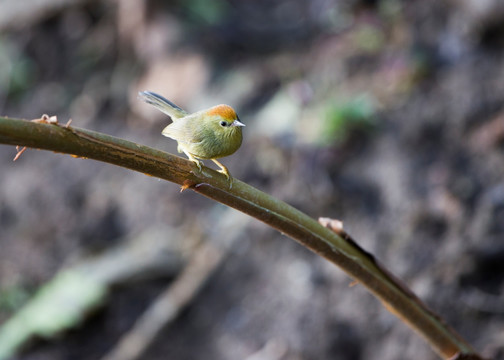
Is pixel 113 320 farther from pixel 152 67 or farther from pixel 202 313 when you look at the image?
pixel 152 67

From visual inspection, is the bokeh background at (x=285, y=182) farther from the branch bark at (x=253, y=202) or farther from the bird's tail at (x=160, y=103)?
the bird's tail at (x=160, y=103)

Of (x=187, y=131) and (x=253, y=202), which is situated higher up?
(x=187, y=131)

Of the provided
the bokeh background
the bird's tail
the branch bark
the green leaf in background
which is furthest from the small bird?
the green leaf in background

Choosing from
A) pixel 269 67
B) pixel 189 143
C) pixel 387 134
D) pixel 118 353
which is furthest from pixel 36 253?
pixel 189 143

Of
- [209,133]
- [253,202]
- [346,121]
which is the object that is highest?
[346,121]

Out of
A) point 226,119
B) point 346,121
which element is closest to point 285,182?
point 346,121

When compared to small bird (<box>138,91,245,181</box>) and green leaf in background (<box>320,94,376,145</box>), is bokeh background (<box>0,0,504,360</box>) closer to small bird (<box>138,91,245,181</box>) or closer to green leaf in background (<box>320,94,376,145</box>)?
green leaf in background (<box>320,94,376,145</box>)

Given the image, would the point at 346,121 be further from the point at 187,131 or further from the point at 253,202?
the point at 253,202

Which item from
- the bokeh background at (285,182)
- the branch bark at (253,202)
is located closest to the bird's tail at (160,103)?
the branch bark at (253,202)
